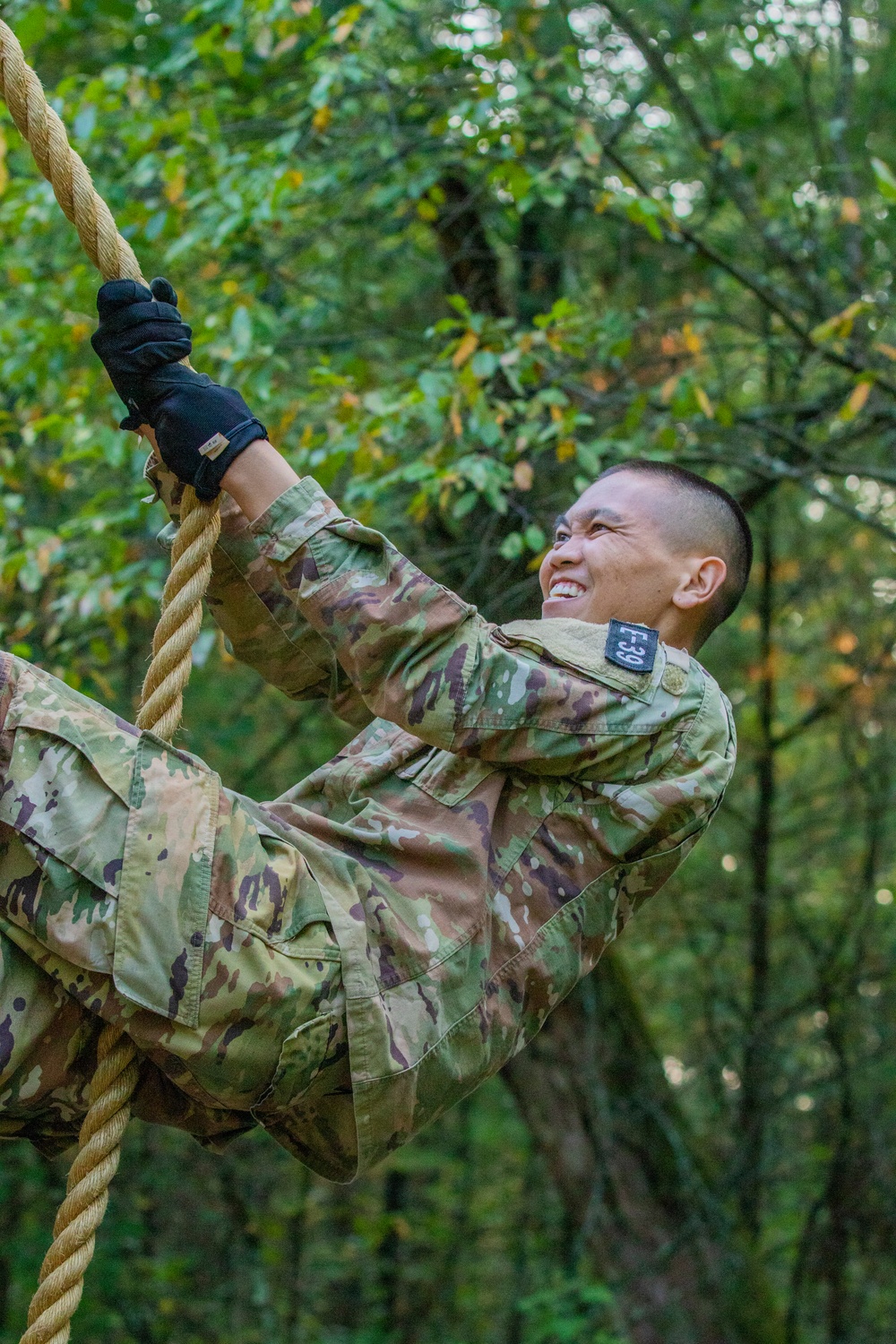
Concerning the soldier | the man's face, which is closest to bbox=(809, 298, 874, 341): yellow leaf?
the man's face

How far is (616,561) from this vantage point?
2.00 meters

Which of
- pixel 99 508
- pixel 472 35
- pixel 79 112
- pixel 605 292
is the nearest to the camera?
pixel 79 112

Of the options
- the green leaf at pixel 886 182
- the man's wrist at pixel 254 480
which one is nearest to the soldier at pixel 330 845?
the man's wrist at pixel 254 480

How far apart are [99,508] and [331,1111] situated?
3.02 meters

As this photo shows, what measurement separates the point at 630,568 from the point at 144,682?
2.53ft

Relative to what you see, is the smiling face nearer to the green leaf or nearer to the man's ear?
the man's ear

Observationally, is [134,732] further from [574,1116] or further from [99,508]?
[574,1116]

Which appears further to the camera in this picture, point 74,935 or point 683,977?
point 683,977

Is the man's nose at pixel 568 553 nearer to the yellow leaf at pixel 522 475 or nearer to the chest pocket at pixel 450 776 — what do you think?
the chest pocket at pixel 450 776

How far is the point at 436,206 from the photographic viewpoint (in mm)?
4387

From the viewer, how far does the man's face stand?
199 cm

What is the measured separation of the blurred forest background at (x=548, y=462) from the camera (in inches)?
140

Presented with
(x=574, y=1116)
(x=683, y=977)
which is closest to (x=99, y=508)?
(x=574, y=1116)

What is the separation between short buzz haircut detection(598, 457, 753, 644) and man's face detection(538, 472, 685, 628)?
0.03m
